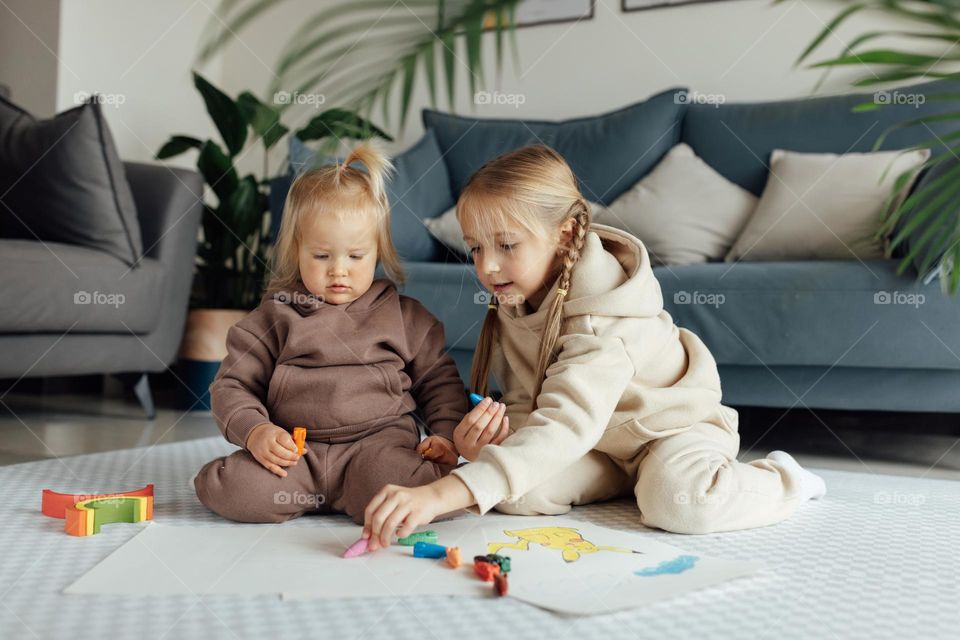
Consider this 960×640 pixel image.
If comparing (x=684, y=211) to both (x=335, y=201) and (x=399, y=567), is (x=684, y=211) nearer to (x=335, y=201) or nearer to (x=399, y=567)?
(x=335, y=201)

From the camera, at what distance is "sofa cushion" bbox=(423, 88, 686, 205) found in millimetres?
2678

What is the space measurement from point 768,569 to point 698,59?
7.19ft

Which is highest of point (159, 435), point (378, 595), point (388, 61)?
point (388, 61)

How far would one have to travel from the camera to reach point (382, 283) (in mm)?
1451

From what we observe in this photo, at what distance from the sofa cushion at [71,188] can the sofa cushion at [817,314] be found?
4.63ft

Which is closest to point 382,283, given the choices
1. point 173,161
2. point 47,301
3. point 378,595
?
point 378,595

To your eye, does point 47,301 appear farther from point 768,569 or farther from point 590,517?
point 768,569

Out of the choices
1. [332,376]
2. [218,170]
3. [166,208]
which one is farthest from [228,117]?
[332,376]

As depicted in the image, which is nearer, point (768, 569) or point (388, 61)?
point (388, 61)

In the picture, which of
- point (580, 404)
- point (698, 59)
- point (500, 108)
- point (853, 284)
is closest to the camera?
point (580, 404)

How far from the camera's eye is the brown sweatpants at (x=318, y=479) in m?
1.24

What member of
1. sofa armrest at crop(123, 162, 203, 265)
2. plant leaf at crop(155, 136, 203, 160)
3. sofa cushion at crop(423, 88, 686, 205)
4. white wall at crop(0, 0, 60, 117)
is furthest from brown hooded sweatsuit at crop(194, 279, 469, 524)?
white wall at crop(0, 0, 60, 117)

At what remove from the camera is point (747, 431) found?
237cm

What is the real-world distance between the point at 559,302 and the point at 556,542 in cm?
35
